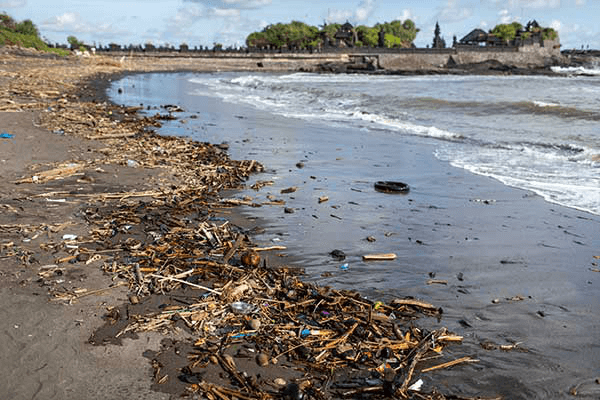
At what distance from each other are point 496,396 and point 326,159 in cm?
763

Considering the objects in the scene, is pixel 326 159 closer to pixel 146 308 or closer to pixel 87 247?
pixel 87 247

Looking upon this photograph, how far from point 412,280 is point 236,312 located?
5.98 ft

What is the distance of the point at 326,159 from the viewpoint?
1038 cm

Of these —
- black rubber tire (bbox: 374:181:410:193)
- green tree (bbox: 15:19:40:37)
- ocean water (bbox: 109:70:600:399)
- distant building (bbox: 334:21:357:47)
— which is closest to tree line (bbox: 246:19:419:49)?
distant building (bbox: 334:21:357:47)

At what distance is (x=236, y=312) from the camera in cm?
386

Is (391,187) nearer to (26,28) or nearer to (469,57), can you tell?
(26,28)

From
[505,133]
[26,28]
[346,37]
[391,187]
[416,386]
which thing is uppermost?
[346,37]

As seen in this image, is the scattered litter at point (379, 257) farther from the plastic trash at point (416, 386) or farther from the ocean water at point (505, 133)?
the ocean water at point (505, 133)

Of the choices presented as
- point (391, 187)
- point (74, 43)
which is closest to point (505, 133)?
point (391, 187)

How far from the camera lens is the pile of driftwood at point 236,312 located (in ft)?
10.2

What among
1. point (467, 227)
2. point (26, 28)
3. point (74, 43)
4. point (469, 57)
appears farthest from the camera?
point (469, 57)

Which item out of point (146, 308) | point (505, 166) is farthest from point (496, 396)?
point (505, 166)

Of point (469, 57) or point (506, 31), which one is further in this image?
point (506, 31)

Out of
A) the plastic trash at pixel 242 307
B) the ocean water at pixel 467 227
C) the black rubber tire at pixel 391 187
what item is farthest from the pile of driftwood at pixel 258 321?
the black rubber tire at pixel 391 187
